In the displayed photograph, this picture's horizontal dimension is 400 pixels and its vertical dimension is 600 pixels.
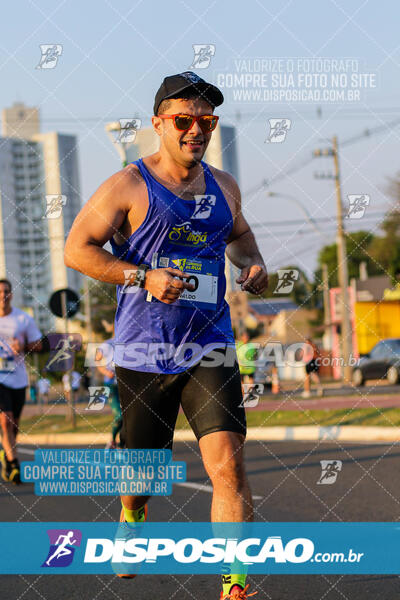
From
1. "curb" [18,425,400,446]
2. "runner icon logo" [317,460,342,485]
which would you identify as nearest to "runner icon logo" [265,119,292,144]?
"runner icon logo" [317,460,342,485]

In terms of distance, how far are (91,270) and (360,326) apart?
45.6 meters

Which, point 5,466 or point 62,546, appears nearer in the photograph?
point 62,546

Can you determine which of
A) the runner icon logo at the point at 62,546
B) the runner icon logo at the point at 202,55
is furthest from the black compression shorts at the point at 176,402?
the runner icon logo at the point at 202,55

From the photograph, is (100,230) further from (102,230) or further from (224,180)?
(224,180)

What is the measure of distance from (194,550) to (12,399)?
4.80 m

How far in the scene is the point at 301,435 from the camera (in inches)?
563

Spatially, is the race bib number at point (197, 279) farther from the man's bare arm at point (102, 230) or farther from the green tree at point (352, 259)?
the green tree at point (352, 259)

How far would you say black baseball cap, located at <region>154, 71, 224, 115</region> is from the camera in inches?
166

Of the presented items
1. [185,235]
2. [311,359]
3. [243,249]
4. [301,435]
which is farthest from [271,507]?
[311,359]

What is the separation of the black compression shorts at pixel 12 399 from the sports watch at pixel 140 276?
220 inches

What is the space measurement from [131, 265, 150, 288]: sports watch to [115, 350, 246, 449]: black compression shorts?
418mm

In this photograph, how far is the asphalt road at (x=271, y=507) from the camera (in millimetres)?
4660

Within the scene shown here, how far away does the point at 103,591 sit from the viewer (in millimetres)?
4789

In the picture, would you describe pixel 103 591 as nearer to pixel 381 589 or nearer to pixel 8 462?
pixel 381 589
